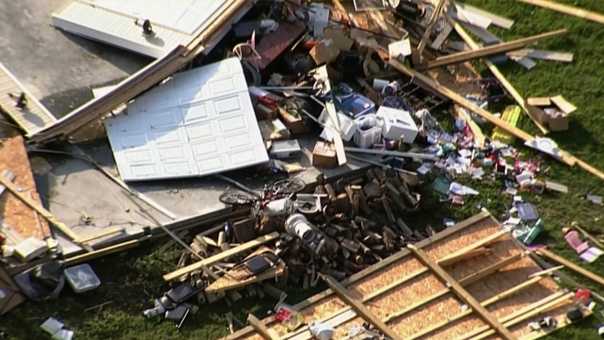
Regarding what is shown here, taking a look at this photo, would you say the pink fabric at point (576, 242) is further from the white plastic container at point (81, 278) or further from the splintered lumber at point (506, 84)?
the white plastic container at point (81, 278)

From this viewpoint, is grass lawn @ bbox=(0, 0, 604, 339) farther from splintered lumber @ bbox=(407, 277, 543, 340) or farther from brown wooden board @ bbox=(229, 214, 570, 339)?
splintered lumber @ bbox=(407, 277, 543, 340)

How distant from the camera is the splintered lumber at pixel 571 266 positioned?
1730 cm

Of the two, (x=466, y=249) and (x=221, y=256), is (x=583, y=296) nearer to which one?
(x=466, y=249)

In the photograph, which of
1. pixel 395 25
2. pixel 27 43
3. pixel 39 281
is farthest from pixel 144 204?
pixel 395 25

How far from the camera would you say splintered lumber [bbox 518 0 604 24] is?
21422 millimetres

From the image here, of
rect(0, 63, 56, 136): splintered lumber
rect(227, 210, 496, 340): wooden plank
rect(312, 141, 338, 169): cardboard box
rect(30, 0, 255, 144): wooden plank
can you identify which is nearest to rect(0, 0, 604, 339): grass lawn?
rect(227, 210, 496, 340): wooden plank

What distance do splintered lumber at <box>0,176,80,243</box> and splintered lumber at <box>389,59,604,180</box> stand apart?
8531mm

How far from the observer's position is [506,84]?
20.5 m

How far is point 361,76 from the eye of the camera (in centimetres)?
2031

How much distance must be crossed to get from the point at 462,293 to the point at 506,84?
20.3 feet

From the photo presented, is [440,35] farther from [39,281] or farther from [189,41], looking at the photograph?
[39,281]

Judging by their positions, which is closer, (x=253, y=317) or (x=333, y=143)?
(x=253, y=317)

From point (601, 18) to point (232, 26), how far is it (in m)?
9.24

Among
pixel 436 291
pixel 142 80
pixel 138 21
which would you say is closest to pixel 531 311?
pixel 436 291
